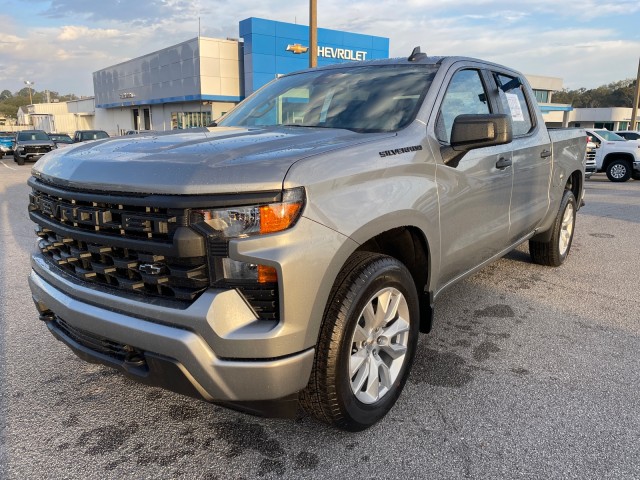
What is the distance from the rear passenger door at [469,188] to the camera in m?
3.01

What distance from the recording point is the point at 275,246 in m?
1.95

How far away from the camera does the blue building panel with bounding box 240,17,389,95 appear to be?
30.4m

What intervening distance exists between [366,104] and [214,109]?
3221 cm

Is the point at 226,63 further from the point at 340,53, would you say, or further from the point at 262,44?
the point at 340,53

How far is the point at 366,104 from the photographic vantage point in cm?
321

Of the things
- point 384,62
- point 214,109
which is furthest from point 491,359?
point 214,109

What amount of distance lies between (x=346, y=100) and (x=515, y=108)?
1.72 metres

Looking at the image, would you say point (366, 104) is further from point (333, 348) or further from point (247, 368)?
point (247, 368)

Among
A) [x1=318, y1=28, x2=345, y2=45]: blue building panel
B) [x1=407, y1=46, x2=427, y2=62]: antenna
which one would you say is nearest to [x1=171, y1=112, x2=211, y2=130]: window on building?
[x1=318, y1=28, x2=345, y2=45]: blue building panel

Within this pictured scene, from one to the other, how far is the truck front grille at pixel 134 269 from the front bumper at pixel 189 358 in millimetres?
75

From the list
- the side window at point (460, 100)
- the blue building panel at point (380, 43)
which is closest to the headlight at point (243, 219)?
the side window at point (460, 100)

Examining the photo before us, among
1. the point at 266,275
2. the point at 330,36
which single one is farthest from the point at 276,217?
the point at 330,36

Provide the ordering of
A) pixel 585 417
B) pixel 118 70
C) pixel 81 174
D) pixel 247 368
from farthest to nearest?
pixel 118 70 → pixel 585 417 → pixel 81 174 → pixel 247 368

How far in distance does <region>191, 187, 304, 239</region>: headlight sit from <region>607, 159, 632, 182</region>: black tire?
60.3ft
